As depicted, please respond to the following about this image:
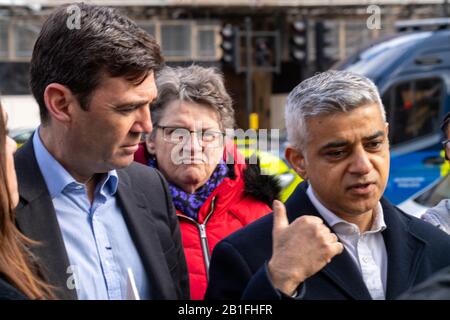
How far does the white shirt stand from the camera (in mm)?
2391

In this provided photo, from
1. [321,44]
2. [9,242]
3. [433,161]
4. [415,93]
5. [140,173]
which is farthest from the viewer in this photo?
[321,44]

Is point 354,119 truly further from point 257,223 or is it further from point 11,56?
point 11,56

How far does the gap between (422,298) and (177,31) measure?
111 feet

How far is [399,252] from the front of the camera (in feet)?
7.95

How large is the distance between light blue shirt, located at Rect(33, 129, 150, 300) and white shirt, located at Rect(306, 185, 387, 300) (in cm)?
57

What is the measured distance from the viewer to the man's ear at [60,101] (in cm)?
252

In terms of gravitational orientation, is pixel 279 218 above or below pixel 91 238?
above

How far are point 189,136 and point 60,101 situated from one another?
84cm

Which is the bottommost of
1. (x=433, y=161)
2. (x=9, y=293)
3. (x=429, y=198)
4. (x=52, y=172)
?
(x=433, y=161)

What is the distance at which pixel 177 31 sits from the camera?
115 ft

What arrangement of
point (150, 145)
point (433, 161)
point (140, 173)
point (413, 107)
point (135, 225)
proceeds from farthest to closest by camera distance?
1. point (413, 107)
2. point (433, 161)
3. point (150, 145)
4. point (140, 173)
5. point (135, 225)

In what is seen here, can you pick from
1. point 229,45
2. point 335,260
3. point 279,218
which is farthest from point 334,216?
point 229,45

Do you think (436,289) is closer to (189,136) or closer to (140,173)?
(140,173)

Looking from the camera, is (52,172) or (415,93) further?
(415,93)
